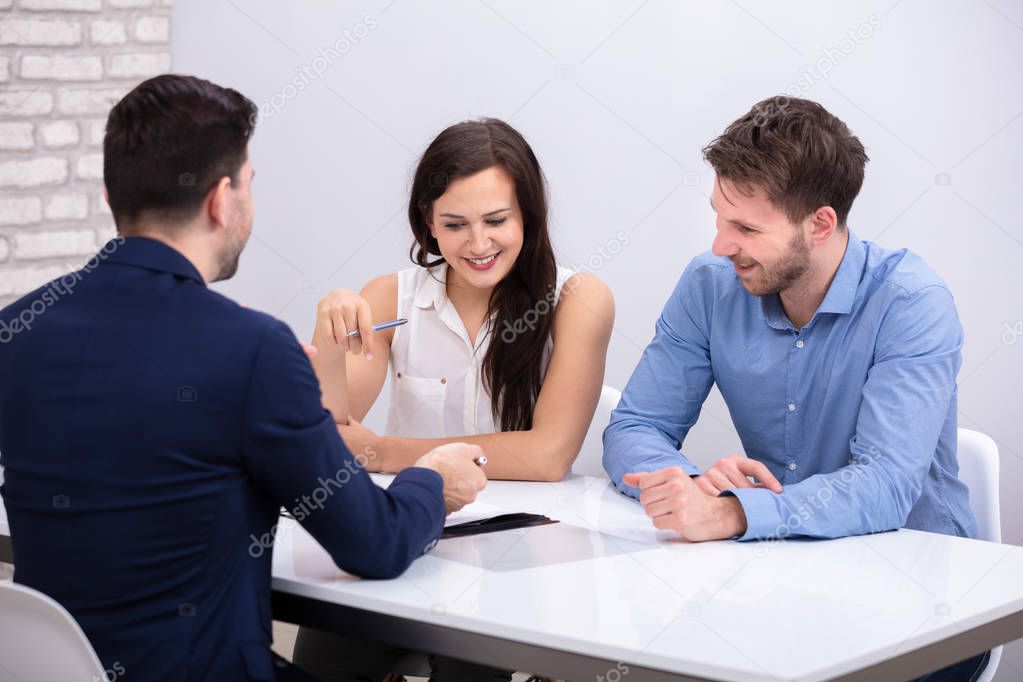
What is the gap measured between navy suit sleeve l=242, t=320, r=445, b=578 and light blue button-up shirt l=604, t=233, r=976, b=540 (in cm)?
56

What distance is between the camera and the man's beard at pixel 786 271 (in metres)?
1.94

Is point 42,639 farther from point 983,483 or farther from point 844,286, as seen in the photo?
point 983,483

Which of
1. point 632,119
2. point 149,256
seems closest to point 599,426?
point 632,119

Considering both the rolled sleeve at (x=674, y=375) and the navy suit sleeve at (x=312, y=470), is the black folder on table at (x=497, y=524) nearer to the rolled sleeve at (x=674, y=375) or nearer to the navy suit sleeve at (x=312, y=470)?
the navy suit sleeve at (x=312, y=470)

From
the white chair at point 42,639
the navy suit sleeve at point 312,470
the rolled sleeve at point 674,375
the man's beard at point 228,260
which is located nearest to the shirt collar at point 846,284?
the rolled sleeve at point 674,375

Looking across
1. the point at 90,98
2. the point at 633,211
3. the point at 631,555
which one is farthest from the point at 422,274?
the point at 90,98

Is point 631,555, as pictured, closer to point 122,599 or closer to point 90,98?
point 122,599

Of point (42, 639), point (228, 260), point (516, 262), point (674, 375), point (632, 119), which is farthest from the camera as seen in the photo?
point (632, 119)

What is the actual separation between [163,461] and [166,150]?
0.37 m


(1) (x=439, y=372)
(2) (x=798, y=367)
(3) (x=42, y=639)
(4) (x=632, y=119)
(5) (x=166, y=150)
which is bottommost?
(3) (x=42, y=639)

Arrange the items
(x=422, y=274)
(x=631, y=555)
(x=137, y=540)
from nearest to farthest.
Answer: (x=137, y=540)
(x=631, y=555)
(x=422, y=274)

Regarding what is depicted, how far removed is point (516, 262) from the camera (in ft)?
7.50

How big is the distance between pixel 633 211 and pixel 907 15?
0.81 m

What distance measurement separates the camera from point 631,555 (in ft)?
5.10
